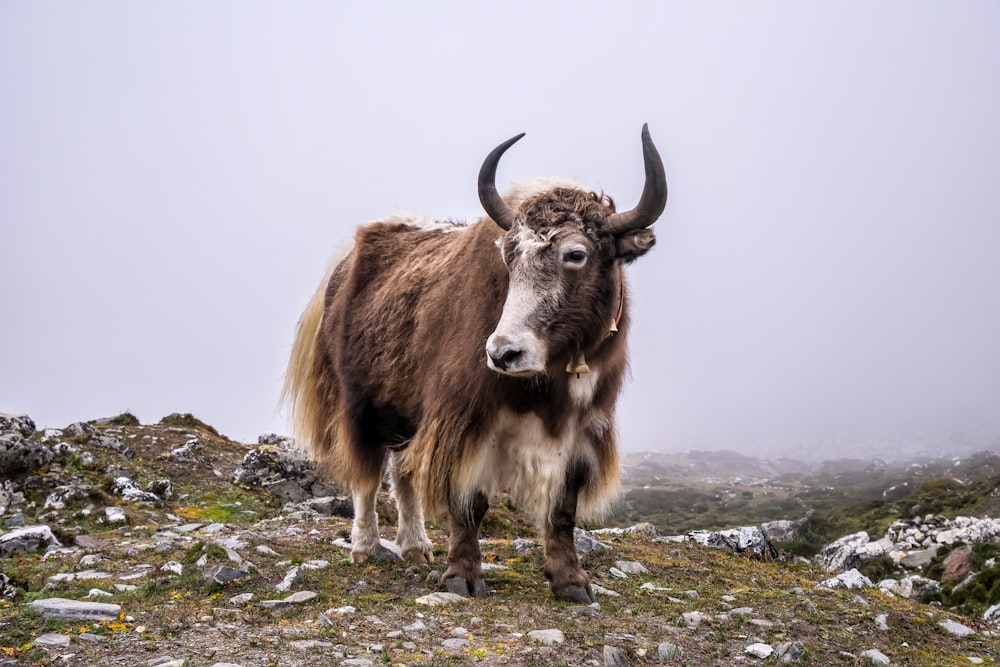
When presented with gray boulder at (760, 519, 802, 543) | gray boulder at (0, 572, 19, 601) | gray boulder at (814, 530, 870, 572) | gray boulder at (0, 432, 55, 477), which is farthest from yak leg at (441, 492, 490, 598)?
gray boulder at (760, 519, 802, 543)

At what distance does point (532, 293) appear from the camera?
5734 mm

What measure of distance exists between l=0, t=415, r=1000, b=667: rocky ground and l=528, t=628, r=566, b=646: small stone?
0.06 ft

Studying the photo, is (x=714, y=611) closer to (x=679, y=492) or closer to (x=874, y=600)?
(x=874, y=600)

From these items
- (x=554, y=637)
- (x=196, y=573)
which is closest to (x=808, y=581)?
(x=554, y=637)

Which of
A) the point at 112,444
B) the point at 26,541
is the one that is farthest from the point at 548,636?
the point at 112,444

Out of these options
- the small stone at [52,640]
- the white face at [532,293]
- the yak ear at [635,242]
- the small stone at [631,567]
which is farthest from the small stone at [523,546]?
the small stone at [52,640]

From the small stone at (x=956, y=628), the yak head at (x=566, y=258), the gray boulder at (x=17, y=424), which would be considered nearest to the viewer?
the yak head at (x=566, y=258)

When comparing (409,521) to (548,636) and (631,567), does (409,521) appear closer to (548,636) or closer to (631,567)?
(631,567)

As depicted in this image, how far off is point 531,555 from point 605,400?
2.83m

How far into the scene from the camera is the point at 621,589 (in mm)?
7289

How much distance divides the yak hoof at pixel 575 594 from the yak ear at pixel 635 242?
2.77m

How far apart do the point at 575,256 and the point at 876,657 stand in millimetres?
3473

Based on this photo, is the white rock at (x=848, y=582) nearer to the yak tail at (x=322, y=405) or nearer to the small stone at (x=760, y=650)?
the small stone at (x=760, y=650)

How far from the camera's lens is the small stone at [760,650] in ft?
17.2
